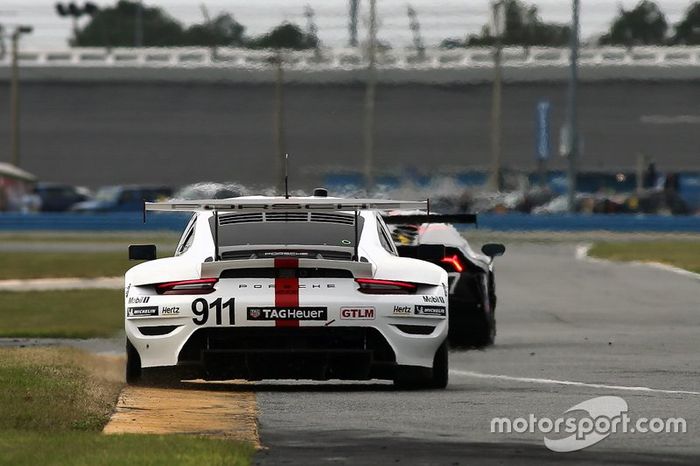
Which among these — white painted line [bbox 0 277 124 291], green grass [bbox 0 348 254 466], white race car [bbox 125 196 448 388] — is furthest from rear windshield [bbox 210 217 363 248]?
white painted line [bbox 0 277 124 291]

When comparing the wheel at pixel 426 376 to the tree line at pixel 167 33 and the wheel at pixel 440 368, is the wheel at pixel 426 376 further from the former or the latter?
the tree line at pixel 167 33

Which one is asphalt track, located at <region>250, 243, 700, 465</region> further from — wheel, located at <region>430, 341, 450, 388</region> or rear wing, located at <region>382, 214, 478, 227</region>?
rear wing, located at <region>382, 214, 478, 227</region>

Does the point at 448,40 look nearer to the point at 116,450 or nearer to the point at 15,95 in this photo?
the point at 15,95

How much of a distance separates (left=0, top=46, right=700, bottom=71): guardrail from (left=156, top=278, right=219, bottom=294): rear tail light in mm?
73961

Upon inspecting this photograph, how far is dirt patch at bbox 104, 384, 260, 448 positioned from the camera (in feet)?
31.4

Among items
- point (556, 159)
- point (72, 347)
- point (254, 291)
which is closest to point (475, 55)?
point (556, 159)

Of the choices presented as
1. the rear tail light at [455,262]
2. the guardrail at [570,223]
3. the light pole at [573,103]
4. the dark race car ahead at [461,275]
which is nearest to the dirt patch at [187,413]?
the dark race car ahead at [461,275]

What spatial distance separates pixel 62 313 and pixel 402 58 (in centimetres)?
6853

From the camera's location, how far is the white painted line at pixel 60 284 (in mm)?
28562

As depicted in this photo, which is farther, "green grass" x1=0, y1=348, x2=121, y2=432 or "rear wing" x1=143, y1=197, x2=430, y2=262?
"rear wing" x1=143, y1=197, x2=430, y2=262

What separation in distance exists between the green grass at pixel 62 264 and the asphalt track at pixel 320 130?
47.3m

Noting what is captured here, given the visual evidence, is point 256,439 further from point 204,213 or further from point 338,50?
point 338,50

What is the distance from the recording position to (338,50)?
92.2 metres

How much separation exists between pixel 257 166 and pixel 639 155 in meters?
18.5
